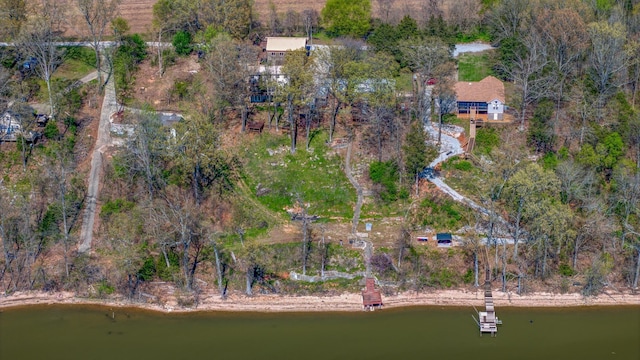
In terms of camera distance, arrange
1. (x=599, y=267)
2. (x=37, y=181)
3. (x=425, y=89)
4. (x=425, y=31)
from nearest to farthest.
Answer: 1. (x=599, y=267)
2. (x=37, y=181)
3. (x=425, y=89)
4. (x=425, y=31)

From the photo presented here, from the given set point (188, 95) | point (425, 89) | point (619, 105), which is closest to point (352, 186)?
point (425, 89)

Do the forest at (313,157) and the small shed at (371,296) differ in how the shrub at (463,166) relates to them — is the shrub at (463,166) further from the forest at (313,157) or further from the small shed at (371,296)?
the small shed at (371,296)

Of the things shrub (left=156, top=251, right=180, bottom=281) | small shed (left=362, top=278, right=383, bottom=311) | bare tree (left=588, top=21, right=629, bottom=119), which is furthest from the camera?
bare tree (left=588, top=21, right=629, bottom=119)

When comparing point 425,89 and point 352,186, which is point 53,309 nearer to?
point 352,186

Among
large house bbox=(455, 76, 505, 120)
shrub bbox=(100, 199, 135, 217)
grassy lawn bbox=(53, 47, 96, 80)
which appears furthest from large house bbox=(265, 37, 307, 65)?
shrub bbox=(100, 199, 135, 217)

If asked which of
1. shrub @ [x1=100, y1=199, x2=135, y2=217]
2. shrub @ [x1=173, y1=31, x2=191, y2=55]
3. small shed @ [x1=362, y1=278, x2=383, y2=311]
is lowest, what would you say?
small shed @ [x1=362, y1=278, x2=383, y2=311]

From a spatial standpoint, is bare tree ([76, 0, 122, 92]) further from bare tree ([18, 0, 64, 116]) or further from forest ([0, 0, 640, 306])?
bare tree ([18, 0, 64, 116])

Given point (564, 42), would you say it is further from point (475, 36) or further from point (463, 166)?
point (463, 166)
